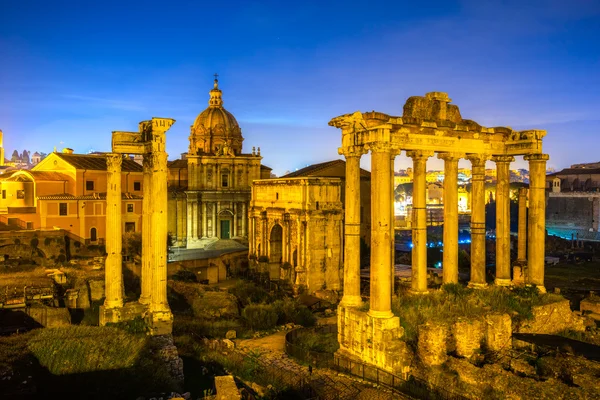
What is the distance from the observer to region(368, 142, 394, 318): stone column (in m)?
13.7

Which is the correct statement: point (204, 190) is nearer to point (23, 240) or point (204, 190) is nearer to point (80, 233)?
point (80, 233)

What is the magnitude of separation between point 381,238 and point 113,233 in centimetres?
894

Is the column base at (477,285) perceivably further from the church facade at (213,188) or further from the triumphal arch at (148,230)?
the church facade at (213,188)

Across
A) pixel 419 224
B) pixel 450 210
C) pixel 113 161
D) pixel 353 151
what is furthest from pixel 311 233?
pixel 353 151

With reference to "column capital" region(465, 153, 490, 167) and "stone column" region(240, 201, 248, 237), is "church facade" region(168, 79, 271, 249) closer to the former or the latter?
"stone column" region(240, 201, 248, 237)

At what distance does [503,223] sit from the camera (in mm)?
17922

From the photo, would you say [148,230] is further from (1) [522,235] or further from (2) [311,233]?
(2) [311,233]

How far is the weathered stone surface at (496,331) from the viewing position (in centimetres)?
1373

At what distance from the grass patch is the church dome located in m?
37.2

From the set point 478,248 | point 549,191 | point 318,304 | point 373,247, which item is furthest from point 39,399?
point 549,191

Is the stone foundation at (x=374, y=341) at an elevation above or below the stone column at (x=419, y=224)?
below

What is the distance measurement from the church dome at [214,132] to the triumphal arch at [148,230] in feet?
109

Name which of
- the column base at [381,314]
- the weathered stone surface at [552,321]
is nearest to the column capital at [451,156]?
the weathered stone surface at [552,321]

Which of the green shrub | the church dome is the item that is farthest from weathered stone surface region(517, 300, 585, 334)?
the church dome
